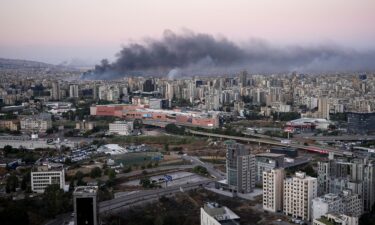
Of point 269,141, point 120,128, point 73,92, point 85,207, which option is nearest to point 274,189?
point 85,207

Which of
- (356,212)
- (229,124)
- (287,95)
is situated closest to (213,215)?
(356,212)

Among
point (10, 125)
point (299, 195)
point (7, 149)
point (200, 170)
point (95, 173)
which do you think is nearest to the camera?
point (299, 195)

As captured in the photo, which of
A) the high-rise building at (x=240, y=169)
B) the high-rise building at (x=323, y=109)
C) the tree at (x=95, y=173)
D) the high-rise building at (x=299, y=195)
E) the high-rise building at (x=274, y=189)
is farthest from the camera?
the high-rise building at (x=323, y=109)

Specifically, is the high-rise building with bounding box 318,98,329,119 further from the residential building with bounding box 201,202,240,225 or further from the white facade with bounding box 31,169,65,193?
the residential building with bounding box 201,202,240,225

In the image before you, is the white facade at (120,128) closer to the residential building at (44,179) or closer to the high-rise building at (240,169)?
the residential building at (44,179)

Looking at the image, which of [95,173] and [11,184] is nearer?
[11,184]

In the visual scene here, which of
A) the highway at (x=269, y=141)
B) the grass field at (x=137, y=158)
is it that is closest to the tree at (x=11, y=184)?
the grass field at (x=137, y=158)

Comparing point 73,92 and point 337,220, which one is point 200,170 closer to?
point 337,220
